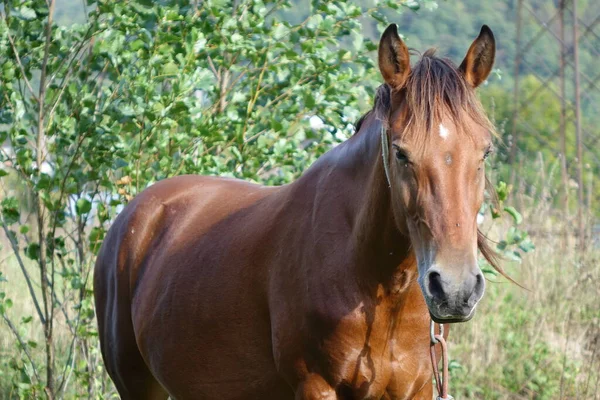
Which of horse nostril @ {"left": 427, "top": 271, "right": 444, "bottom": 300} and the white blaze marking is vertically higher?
the white blaze marking

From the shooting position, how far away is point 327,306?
9.89 feet

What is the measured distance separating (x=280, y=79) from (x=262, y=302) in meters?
2.21

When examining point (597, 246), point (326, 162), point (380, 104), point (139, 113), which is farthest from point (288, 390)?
point (597, 246)

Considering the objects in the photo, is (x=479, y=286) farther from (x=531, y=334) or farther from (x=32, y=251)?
(x=531, y=334)

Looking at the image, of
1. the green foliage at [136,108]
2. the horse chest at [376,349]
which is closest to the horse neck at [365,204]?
the horse chest at [376,349]

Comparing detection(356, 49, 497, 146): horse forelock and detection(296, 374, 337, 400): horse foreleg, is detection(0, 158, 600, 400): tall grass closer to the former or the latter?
detection(296, 374, 337, 400): horse foreleg

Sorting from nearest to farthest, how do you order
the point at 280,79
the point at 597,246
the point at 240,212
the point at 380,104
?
1. the point at 380,104
2. the point at 240,212
3. the point at 280,79
4. the point at 597,246

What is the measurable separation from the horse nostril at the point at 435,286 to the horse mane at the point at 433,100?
0.40 meters

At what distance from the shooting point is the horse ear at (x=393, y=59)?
2812 mm

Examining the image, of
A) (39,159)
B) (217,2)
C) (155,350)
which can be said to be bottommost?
(155,350)

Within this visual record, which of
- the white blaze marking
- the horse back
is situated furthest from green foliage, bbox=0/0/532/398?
the white blaze marking

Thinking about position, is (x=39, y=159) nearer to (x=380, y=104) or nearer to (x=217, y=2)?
(x=217, y=2)

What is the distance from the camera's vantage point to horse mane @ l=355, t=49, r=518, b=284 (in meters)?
2.64

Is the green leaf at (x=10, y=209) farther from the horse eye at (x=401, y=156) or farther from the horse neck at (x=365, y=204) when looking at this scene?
the horse eye at (x=401, y=156)
